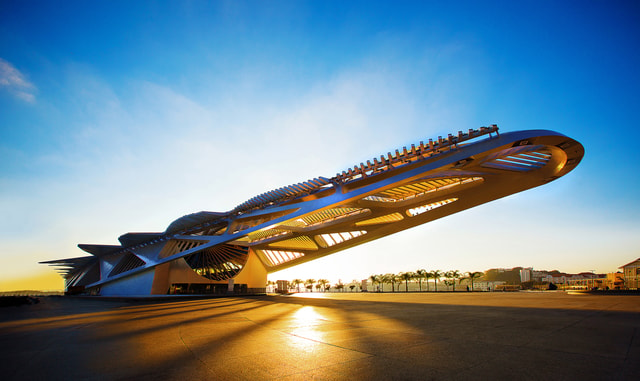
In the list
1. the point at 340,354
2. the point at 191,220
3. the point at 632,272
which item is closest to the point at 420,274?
the point at 632,272

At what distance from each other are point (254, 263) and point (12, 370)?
114ft

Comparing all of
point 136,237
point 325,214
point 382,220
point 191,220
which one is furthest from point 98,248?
point 382,220

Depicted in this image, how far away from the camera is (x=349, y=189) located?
20156 millimetres

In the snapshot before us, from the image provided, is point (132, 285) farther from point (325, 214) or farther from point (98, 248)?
point (325, 214)

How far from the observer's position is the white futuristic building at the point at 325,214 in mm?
16250

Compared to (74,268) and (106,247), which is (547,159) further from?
(74,268)

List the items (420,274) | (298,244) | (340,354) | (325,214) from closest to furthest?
(340,354) < (325,214) < (298,244) < (420,274)

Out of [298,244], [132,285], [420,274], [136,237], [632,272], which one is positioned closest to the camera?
[132,285]

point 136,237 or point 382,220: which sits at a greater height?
point 382,220

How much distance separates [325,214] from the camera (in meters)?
27.2

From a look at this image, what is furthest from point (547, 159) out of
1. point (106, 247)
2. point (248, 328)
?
point (106, 247)

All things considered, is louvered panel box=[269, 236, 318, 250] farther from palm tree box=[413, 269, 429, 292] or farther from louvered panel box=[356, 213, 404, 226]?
palm tree box=[413, 269, 429, 292]

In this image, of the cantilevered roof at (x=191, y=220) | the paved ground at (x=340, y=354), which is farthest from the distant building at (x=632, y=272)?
the cantilevered roof at (x=191, y=220)

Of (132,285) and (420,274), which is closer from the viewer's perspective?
(132,285)
